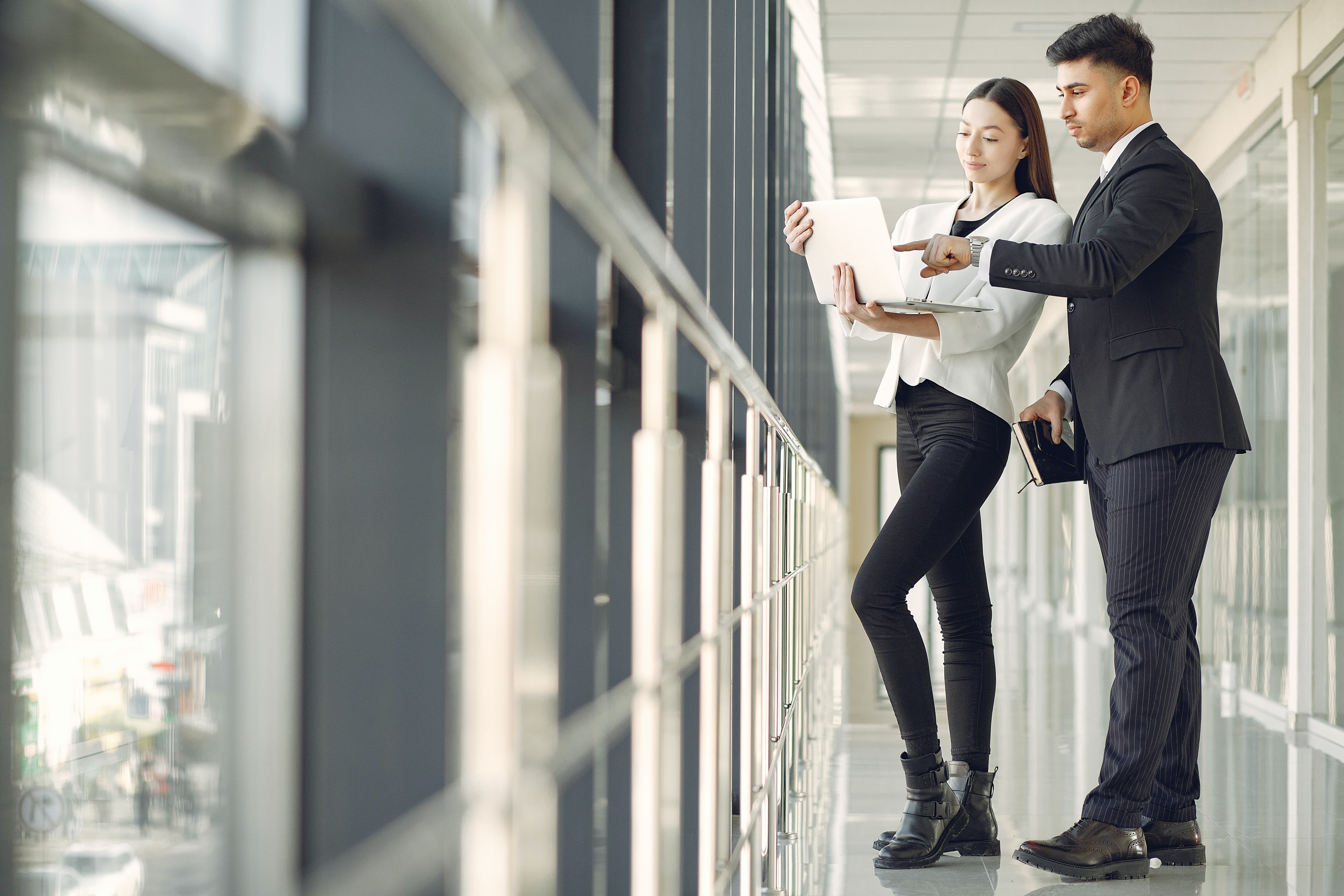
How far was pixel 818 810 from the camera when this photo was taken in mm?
2438

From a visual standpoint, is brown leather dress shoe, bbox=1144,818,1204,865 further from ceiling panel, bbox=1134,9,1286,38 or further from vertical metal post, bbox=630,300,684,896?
ceiling panel, bbox=1134,9,1286,38

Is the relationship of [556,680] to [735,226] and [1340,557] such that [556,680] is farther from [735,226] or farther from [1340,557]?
[1340,557]

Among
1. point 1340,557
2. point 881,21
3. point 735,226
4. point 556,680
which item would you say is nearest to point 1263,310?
point 1340,557

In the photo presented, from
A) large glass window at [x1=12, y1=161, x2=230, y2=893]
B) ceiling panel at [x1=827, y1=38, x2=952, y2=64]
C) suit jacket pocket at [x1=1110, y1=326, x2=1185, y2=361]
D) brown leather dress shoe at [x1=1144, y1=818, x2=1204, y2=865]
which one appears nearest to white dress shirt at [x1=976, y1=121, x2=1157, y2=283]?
suit jacket pocket at [x1=1110, y1=326, x2=1185, y2=361]

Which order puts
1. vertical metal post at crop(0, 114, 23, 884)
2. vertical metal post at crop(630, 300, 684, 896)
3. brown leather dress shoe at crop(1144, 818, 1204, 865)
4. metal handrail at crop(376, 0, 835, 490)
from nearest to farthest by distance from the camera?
vertical metal post at crop(0, 114, 23, 884)
metal handrail at crop(376, 0, 835, 490)
vertical metal post at crop(630, 300, 684, 896)
brown leather dress shoe at crop(1144, 818, 1204, 865)

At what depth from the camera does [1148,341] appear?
1.89m

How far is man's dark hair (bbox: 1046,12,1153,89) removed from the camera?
6.51 ft

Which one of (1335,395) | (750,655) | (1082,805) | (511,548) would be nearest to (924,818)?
(750,655)

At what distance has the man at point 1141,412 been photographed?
1.85 meters

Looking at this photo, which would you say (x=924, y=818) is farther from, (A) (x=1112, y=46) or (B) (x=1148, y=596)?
(A) (x=1112, y=46)

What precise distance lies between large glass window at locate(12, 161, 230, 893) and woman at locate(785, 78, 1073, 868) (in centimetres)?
158

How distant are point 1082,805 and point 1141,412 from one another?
3.40 ft

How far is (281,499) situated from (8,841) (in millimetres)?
155

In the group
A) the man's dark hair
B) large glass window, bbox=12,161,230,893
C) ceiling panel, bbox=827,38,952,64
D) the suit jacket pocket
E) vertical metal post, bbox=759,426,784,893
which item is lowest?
vertical metal post, bbox=759,426,784,893
